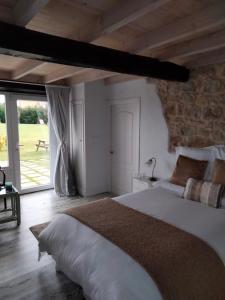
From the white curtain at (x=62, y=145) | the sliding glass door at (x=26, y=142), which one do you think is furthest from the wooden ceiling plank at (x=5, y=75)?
the white curtain at (x=62, y=145)

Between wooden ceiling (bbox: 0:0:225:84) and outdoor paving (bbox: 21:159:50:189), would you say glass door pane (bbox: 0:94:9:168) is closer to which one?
outdoor paving (bbox: 21:159:50:189)

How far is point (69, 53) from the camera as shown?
2.06m

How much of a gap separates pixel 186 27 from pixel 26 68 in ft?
7.42

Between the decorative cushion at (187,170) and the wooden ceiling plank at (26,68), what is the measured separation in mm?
2184

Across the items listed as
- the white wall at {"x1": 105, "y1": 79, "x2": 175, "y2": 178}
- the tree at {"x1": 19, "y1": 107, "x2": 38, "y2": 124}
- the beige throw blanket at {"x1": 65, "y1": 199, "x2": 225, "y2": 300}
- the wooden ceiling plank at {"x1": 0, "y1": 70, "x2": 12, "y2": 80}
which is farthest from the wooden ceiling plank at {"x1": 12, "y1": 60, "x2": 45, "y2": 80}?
the beige throw blanket at {"x1": 65, "y1": 199, "x2": 225, "y2": 300}

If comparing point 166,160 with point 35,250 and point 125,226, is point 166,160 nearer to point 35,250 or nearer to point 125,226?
point 125,226

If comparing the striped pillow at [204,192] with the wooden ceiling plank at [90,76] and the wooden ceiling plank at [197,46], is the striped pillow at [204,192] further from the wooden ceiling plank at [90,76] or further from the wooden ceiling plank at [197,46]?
the wooden ceiling plank at [90,76]

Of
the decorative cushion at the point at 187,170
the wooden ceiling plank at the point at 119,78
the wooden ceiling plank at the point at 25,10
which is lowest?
the decorative cushion at the point at 187,170

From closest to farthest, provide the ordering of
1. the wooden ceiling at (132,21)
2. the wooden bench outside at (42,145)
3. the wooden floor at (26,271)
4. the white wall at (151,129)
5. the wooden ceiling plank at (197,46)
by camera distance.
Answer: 1. the wooden ceiling at (132,21)
2. the wooden floor at (26,271)
3. the wooden ceiling plank at (197,46)
4. the white wall at (151,129)
5. the wooden bench outside at (42,145)

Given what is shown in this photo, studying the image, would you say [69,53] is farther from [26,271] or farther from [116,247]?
[26,271]

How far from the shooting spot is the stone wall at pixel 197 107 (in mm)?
3027

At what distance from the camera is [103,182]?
4871 mm

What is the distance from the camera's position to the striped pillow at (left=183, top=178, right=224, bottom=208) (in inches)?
96.6

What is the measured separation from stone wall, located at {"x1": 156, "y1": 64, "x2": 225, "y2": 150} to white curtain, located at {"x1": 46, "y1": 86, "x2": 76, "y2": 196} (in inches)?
77.3
